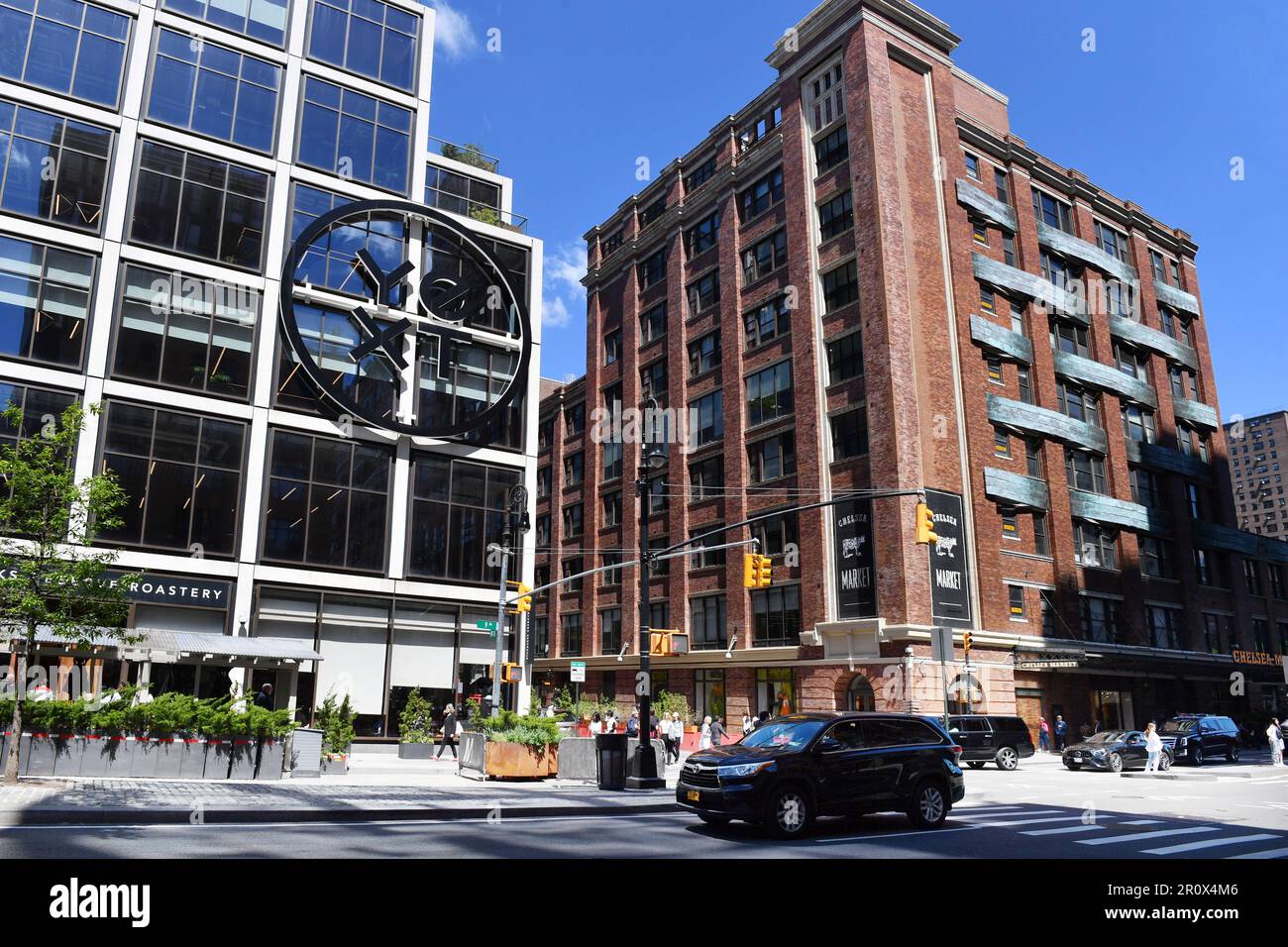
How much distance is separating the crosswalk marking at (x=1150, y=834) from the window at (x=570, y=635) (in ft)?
160

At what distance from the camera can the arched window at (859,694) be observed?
38375 mm

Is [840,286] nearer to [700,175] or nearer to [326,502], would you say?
[700,175]

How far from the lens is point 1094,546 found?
4719 cm

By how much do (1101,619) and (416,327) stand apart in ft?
120

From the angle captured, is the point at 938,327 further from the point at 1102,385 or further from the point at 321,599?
the point at 321,599

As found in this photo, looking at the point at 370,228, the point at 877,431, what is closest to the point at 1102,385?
the point at 877,431

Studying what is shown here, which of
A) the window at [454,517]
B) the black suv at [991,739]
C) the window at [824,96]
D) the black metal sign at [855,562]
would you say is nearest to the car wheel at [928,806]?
the black suv at [991,739]

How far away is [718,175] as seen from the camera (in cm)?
5262

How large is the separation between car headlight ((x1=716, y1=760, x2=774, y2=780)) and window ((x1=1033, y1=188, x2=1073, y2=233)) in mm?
46881

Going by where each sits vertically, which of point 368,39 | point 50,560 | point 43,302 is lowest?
point 50,560

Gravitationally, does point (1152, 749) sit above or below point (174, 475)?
below

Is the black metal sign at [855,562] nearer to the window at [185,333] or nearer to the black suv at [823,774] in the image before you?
the black suv at [823,774]

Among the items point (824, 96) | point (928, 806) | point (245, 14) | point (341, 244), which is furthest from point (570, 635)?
point (928, 806)

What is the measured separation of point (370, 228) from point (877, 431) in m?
23.1
